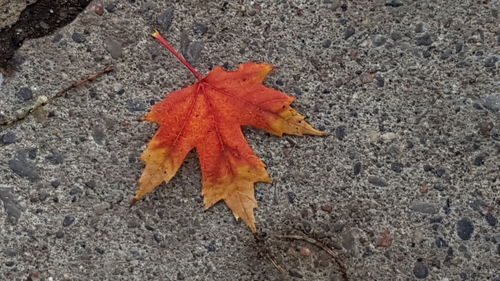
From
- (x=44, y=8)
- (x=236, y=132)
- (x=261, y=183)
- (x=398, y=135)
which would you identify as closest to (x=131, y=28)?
(x=44, y=8)

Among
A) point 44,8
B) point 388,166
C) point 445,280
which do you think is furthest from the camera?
→ point 44,8

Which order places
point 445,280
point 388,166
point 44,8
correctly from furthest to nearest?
point 44,8 < point 388,166 < point 445,280

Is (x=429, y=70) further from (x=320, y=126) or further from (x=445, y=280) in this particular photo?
(x=445, y=280)

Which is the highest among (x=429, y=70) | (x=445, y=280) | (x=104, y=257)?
(x=429, y=70)

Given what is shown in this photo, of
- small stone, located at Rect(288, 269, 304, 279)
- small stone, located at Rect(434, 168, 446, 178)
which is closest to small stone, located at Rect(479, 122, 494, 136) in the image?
small stone, located at Rect(434, 168, 446, 178)

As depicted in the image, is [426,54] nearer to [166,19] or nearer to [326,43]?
[326,43]

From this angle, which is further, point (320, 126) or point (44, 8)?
point (44, 8)

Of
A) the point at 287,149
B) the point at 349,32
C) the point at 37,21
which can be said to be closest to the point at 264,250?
the point at 287,149
